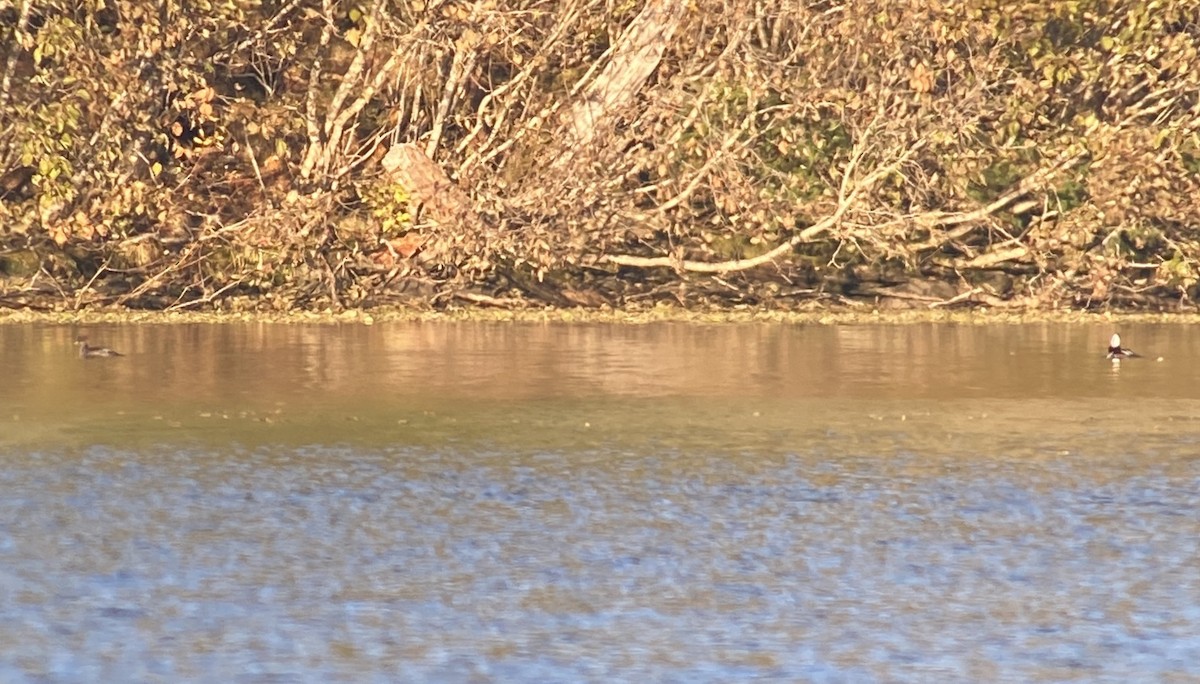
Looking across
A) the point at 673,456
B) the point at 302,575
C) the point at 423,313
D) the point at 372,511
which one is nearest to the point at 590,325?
the point at 423,313

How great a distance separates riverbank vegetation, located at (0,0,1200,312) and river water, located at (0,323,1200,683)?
5450mm

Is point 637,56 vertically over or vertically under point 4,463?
over

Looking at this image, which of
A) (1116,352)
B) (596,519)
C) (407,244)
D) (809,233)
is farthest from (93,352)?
(596,519)

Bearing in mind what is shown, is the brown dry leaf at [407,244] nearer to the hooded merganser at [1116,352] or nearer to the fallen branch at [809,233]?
the fallen branch at [809,233]

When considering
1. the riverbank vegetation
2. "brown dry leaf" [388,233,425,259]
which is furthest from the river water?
"brown dry leaf" [388,233,425,259]

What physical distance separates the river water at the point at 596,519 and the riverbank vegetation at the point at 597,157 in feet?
17.9

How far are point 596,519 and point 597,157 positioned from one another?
1376cm

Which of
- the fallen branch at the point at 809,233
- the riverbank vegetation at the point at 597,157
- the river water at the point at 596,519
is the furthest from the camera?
the fallen branch at the point at 809,233

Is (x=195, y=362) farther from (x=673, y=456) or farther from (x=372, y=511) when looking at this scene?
(x=372, y=511)

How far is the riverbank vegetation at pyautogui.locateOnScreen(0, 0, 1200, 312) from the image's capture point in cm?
2289

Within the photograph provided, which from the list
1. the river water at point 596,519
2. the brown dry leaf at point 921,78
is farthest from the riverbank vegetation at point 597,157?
the river water at point 596,519

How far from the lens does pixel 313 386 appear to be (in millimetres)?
15477

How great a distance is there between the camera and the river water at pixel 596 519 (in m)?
7.12

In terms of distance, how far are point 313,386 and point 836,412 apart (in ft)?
12.2
